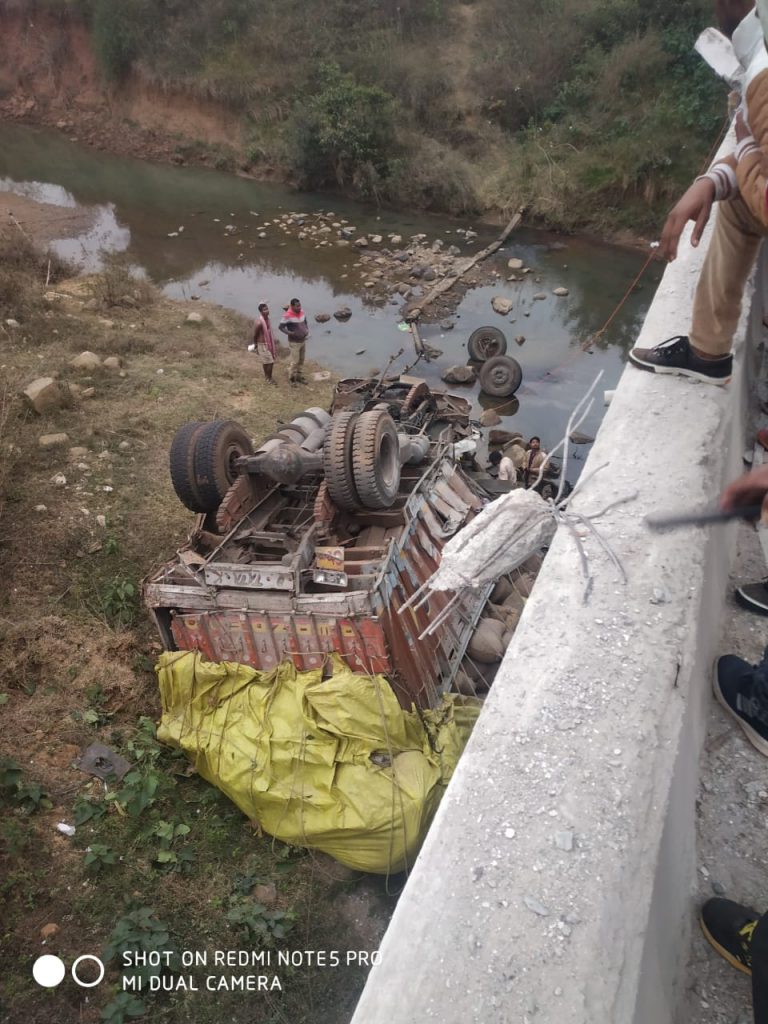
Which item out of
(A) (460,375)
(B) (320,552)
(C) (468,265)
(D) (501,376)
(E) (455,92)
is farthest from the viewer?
(E) (455,92)

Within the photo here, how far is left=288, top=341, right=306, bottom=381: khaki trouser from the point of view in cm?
1243

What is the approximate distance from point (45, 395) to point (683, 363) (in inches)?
352

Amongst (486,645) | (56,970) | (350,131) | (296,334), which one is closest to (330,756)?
(56,970)

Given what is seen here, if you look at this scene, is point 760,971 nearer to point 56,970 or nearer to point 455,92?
point 56,970

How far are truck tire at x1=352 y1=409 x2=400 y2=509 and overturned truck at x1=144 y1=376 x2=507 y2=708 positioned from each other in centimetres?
1

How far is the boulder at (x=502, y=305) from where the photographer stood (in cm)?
1561

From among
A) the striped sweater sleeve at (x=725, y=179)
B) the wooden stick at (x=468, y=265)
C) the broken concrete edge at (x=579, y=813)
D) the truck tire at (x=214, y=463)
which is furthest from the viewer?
the wooden stick at (x=468, y=265)

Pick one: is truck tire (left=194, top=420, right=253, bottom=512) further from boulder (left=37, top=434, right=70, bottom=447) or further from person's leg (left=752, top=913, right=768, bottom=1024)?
person's leg (left=752, top=913, right=768, bottom=1024)

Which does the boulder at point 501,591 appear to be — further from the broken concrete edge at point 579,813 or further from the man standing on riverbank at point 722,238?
the broken concrete edge at point 579,813

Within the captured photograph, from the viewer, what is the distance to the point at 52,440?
28.3 feet

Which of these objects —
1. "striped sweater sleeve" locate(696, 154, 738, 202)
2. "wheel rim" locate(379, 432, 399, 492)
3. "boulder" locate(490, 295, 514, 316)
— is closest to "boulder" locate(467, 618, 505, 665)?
"wheel rim" locate(379, 432, 399, 492)

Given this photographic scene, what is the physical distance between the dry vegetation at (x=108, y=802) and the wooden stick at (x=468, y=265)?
28.3ft

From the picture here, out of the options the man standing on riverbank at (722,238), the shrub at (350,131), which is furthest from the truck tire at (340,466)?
the shrub at (350,131)

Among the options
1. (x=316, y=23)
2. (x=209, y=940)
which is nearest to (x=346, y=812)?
(x=209, y=940)
